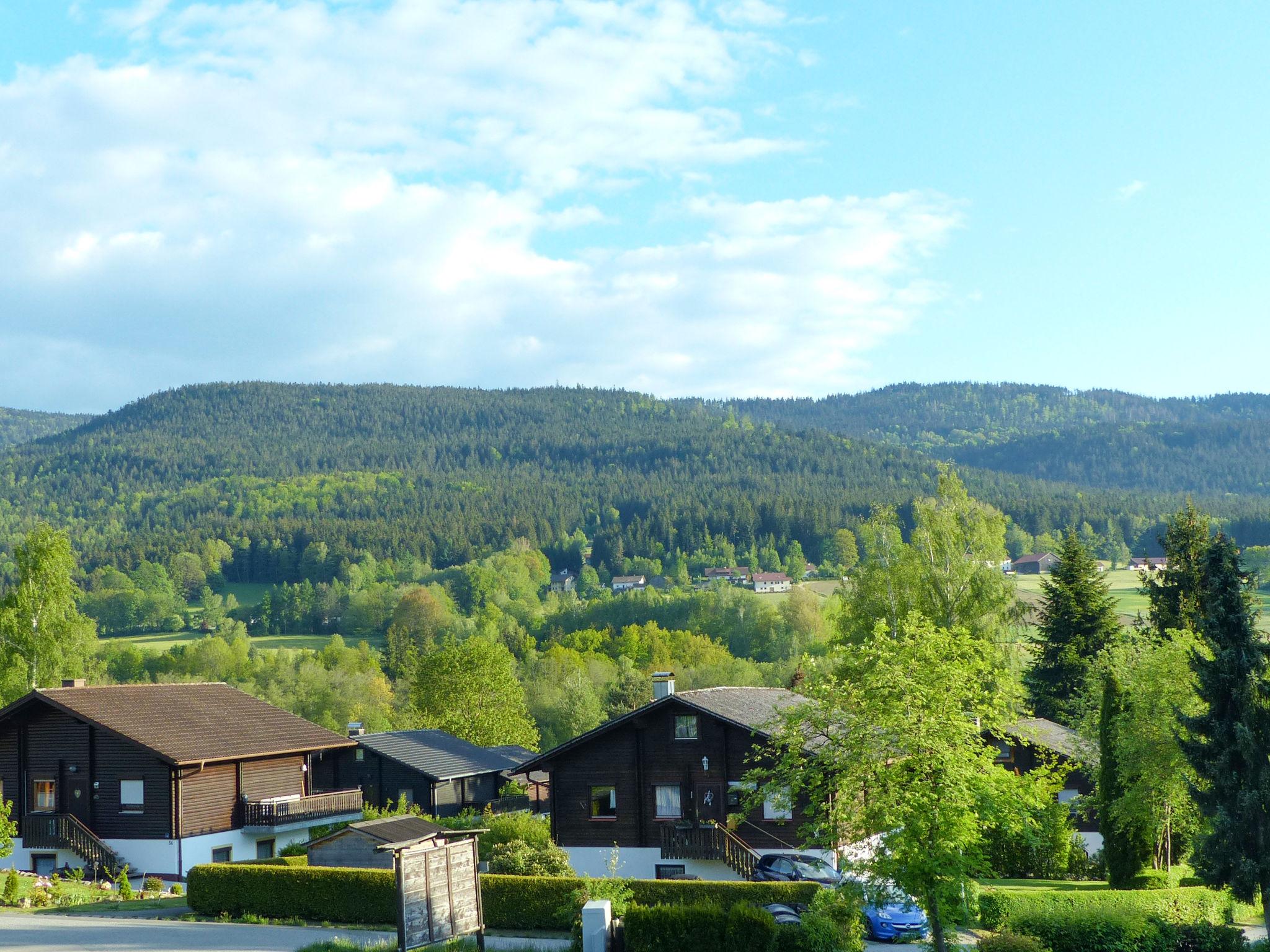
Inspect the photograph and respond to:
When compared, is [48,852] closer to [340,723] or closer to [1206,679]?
[1206,679]

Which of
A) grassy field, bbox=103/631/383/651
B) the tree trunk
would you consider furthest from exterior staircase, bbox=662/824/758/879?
grassy field, bbox=103/631/383/651

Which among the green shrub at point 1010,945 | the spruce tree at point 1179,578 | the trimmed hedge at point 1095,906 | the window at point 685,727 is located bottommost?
the trimmed hedge at point 1095,906

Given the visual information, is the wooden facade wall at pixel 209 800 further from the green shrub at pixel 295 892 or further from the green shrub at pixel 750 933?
the green shrub at pixel 750 933

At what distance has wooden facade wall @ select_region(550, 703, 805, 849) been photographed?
41.4 m

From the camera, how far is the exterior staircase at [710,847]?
38.8 meters

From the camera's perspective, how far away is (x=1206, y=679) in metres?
29.2

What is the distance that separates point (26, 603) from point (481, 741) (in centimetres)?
2552

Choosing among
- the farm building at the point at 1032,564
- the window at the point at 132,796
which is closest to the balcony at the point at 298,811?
the window at the point at 132,796

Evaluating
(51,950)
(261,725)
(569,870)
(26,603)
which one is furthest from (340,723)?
(51,950)

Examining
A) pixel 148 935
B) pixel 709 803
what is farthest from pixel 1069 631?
pixel 148 935

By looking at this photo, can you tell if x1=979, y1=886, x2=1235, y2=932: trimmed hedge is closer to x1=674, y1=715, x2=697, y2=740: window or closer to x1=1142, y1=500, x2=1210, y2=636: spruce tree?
x1=674, y1=715, x2=697, y2=740: window

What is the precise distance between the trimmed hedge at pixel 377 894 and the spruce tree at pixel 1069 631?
104 ft

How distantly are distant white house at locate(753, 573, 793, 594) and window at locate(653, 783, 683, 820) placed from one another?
443ft

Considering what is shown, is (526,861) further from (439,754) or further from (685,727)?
(439,754)
